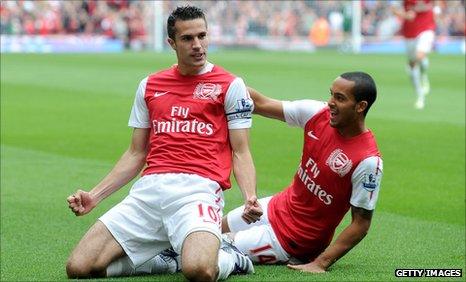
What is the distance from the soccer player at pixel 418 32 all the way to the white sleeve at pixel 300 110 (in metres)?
15.8

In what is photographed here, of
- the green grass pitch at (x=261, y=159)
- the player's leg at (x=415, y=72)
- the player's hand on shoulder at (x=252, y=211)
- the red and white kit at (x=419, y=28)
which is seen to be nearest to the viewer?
the player's hand on shoulder at (x=252, y=211)

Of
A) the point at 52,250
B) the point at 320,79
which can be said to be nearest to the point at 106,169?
the point at 52,250

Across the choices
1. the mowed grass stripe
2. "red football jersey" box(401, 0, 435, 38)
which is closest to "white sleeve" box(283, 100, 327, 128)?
the mowed grass stripe

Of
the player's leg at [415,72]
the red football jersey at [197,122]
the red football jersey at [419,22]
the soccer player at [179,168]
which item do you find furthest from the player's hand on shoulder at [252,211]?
the red football jersey at [419,22]

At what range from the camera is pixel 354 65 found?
120 ft

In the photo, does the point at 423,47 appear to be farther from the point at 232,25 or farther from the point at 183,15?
the point at 232,25

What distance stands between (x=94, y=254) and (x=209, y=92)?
53.8 inches

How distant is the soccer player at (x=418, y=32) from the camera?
80.1 feet

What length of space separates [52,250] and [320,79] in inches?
856

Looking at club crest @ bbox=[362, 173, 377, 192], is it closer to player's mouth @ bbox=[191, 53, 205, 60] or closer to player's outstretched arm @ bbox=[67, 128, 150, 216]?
player's mouth @ bbox=[191, 53, 205, 60]

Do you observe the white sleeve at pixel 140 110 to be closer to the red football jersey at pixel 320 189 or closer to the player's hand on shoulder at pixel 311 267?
the red football jersey at pixel 320 189

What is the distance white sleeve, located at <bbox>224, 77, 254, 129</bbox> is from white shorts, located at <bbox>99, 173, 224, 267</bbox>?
0.47 m

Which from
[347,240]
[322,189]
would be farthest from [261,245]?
[347,240]

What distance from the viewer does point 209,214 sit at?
25.5 feet
